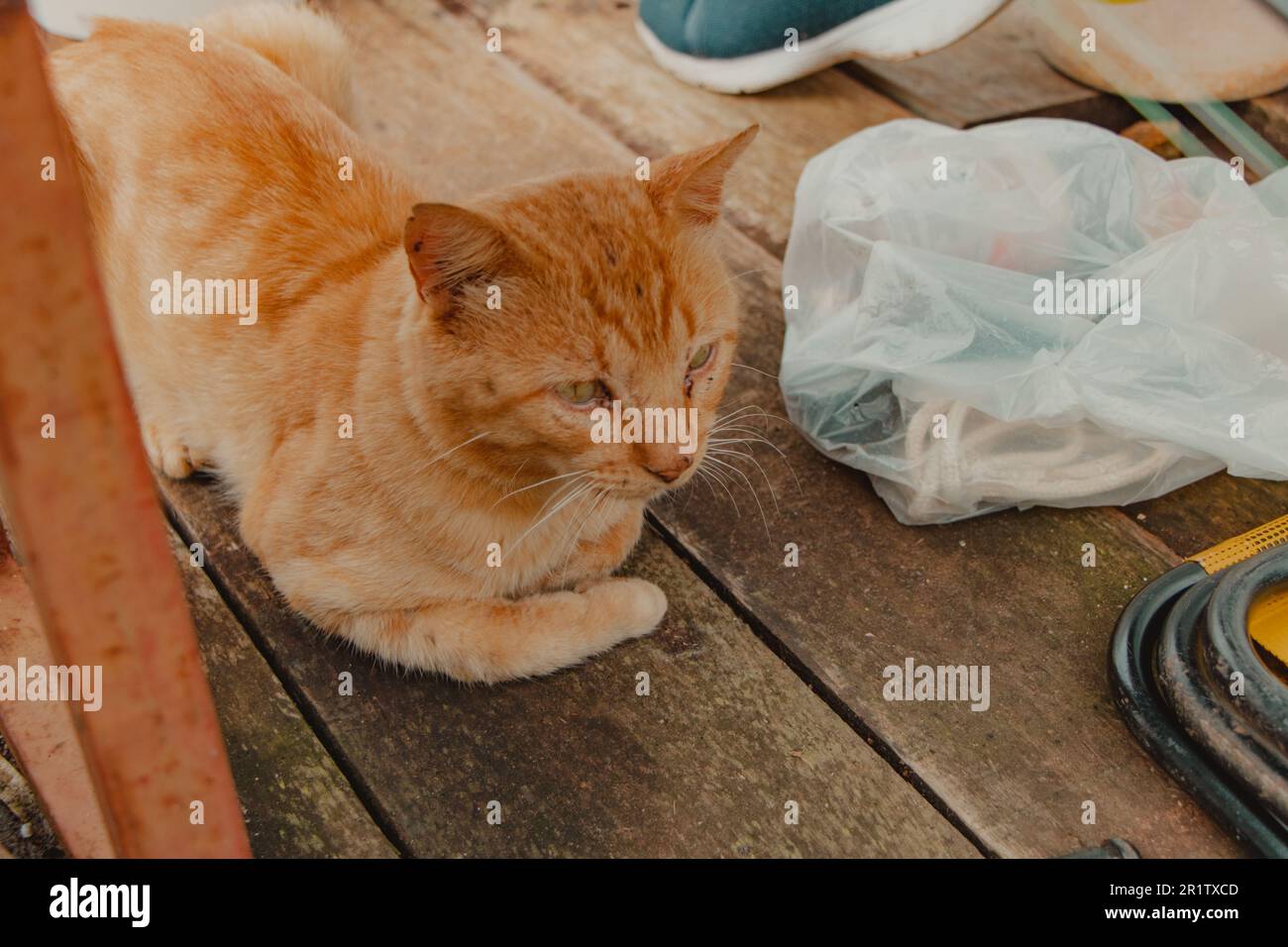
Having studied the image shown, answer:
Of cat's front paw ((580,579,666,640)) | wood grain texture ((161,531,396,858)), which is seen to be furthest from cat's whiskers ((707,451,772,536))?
wood grain texture ((161,531,396,858))

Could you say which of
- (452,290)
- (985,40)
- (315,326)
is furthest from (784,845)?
(985,40)

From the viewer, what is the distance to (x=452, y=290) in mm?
1514

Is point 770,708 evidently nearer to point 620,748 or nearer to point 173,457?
point 620,748

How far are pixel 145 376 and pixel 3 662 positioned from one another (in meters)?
0.63

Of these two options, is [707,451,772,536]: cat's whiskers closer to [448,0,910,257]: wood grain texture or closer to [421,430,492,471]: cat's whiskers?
[421,430,492,471]: cat's whiskers

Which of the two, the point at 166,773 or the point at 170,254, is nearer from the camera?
the point at 166,773

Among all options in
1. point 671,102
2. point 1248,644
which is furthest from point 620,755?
point 671,102

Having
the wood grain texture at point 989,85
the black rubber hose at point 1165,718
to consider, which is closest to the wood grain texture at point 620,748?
the black rubber hose at point 1165,718

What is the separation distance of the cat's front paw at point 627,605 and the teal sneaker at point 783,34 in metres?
1.63

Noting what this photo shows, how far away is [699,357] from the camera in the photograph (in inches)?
67.4

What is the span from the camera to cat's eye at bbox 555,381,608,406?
157 cm

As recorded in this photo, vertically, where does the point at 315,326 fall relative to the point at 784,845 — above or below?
above
